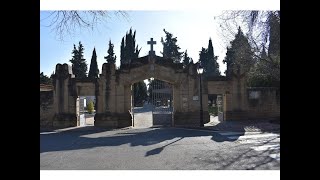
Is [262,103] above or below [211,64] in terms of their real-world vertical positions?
below

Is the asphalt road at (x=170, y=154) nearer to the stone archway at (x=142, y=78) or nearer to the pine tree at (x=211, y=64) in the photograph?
the stone archway at (x=142, y=78)

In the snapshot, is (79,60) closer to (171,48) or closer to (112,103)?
(171,48)

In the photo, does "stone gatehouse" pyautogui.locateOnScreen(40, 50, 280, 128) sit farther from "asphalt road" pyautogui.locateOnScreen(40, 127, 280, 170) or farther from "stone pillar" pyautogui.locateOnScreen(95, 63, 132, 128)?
"asphalt road" pyautogui.locateOnScreen(40, 127, 280, 170)

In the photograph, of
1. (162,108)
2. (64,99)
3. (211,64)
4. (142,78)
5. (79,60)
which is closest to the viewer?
(142,78)

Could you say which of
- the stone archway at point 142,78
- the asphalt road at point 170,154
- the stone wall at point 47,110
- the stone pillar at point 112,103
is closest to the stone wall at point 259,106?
the stone archway at point 142,78

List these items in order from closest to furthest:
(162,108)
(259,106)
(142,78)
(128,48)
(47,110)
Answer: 1. (142,78)
2. (47,110)
3. (259,106)
4. (162,108)
5. (128,48)

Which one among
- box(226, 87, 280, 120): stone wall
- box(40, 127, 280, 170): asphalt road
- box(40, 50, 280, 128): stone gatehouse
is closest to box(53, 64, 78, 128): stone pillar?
box(40, 50, 280, 128): stone gatehouse

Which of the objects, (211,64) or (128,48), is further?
(211,64)

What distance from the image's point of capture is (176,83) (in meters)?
20.4

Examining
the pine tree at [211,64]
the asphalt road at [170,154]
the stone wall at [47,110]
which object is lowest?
the asphalt road at [170,154]

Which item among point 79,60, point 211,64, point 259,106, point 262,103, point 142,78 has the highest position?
point 79,60

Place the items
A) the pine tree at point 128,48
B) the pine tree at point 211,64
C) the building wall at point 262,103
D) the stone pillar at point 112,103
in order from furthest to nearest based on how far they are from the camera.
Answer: the pine tree at point 211,64 → the pine tree at point 128,48 → the building wall at point 262,103 → the stone pillar at point 112,103

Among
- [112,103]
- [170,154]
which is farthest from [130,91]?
[170,154]
